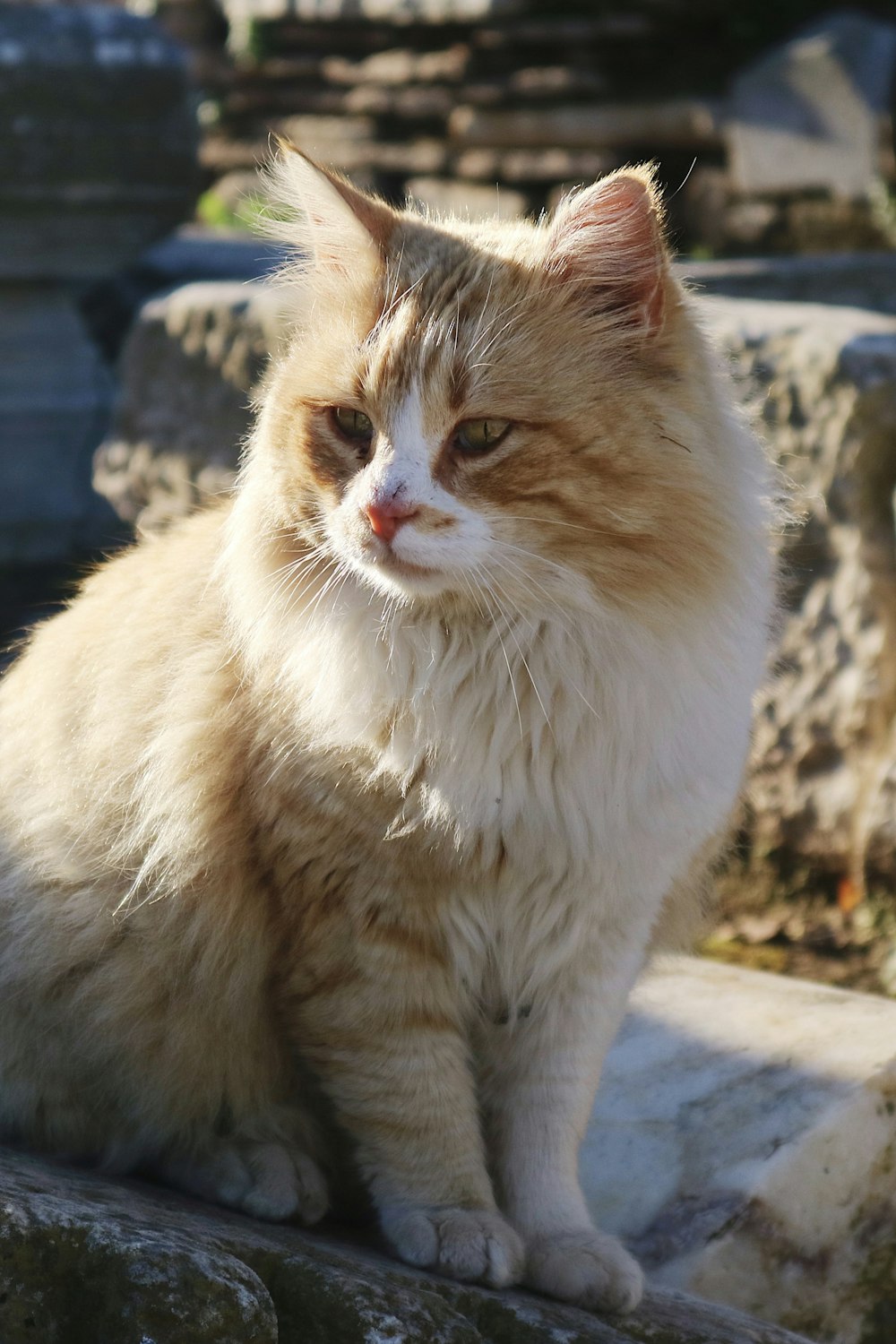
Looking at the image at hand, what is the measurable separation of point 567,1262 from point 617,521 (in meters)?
1.05

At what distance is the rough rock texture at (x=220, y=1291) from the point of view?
5.07ft

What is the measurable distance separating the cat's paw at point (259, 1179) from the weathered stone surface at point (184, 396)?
8.80ft

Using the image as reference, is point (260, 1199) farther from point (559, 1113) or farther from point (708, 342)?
point (708, 342)

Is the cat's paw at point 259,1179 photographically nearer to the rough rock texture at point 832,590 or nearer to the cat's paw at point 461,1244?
the cat's paw at point 461,1244

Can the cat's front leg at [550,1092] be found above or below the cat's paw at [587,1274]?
above

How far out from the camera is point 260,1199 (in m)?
2.13

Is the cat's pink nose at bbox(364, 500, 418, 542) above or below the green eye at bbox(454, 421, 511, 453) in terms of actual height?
below

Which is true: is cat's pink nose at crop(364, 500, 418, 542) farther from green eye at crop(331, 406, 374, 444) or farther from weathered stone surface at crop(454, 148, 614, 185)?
weathered stone surface at crop(454, 148, 614, 185)

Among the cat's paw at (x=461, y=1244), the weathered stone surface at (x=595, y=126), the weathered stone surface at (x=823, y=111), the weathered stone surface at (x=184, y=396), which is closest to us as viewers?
the cat's paw at (x=461, y=1244)

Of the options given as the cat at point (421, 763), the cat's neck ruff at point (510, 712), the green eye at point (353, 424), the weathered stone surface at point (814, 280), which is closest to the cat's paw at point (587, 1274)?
the cat at point (421, 763)

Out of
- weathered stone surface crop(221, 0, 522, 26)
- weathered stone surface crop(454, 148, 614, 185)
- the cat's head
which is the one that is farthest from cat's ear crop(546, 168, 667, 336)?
weathered stone surface crop(221, 0, 522, 26)

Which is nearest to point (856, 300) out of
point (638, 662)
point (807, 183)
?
point (807, 183)

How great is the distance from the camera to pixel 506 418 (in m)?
1.96

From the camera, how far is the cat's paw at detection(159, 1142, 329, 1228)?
214 cm
